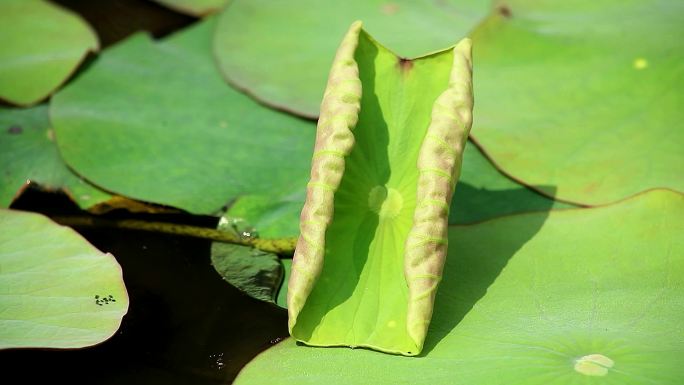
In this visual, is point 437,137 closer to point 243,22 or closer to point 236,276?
point 236,276

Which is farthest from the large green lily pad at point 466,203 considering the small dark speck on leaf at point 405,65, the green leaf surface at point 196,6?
the green leaf surface at point 196,6

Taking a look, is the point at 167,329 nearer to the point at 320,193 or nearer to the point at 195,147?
the point at 320,193

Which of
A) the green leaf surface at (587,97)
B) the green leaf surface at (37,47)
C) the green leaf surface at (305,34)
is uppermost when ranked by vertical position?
the green leaf surface at (587,97)

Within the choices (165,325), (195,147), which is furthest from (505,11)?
(165,325)

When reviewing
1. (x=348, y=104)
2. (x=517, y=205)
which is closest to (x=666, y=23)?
(x=517, y=205)

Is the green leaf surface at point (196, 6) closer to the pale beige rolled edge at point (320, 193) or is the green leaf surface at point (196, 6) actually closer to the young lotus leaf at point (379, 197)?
the young lotus leaf at point (379, 197)

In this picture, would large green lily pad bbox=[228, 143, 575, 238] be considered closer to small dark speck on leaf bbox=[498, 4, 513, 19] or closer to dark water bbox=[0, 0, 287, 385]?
dark water bbox=[0, 0, 287, 385]
